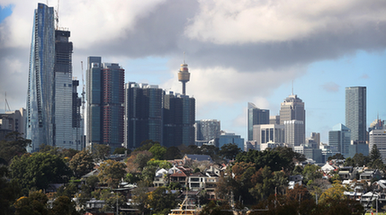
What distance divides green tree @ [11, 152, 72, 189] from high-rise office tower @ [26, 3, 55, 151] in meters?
87.5

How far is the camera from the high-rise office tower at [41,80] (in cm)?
17662

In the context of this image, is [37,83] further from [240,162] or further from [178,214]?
[178,214]

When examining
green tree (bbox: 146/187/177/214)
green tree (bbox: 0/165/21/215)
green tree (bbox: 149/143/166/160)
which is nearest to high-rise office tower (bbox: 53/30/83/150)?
green tree (bbox: 149/143/166/160)

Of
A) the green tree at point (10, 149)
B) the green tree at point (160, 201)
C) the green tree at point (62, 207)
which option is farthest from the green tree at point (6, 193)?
the green tree at point (10, 149)

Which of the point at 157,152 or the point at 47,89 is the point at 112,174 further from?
the point at 47,89

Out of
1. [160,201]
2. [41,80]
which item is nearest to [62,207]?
[160,201]

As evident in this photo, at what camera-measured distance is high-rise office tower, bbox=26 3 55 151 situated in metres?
177

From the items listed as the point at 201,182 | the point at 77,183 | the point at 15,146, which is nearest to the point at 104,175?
the point at 77,183

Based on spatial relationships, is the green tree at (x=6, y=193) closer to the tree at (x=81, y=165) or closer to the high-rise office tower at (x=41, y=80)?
the tree at (x=81, y=165)

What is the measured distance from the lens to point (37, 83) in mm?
175625

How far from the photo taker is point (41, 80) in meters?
176

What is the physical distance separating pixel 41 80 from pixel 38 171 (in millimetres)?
93227

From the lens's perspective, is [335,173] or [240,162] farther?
[335,173]

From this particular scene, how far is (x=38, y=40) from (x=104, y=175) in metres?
103
